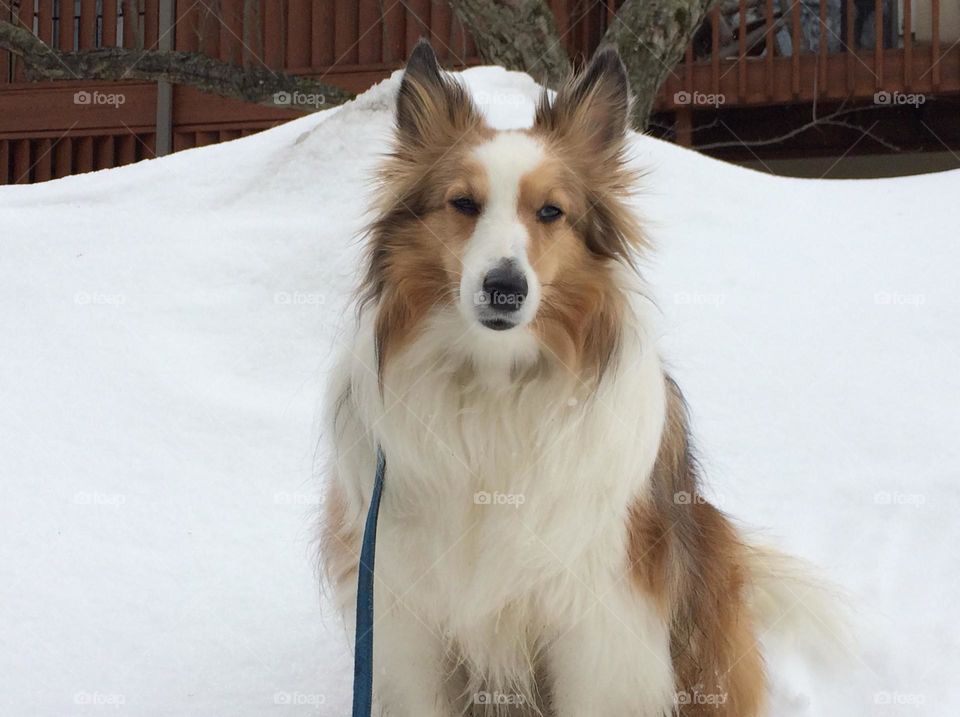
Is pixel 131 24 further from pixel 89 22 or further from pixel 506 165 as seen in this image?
→ pixel 506 165

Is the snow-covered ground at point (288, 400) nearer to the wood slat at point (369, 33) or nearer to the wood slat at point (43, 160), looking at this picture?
the wood slat at point (369, 33)

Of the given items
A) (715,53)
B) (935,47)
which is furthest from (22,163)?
(935,47)

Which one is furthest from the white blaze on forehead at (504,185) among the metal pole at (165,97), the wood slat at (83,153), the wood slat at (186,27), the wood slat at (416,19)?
the wood slat at (83,153)

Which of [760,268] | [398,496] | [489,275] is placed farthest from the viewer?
[760,268]

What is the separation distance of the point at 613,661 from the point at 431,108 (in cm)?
143

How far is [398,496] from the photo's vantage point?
246cm

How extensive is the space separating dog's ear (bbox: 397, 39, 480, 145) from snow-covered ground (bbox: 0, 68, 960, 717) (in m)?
0.54

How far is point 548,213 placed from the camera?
2.48m

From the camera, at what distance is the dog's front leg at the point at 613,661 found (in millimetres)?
2420

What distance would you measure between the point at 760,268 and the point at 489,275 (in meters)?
3.44

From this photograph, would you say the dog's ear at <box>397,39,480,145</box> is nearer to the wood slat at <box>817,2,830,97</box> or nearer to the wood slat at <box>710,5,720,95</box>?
the wood slat at <box>710,5,720,95</box>

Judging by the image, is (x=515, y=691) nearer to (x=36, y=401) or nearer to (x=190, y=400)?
(x=190, y=400)

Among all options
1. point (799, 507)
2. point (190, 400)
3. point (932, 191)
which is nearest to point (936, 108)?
point (932, 191)

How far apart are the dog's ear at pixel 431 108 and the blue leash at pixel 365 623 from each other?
3.16 feet
